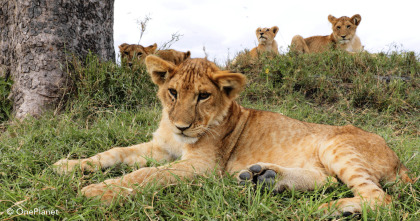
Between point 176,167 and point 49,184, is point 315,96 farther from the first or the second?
point 49,184

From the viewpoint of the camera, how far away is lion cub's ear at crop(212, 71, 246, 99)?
10.1 feet

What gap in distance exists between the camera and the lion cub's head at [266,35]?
12.5 metres

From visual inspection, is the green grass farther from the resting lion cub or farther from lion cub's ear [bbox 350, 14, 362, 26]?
lion cub's ear [bbox 350, 14, 362, 26]

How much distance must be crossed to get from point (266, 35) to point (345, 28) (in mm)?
2655

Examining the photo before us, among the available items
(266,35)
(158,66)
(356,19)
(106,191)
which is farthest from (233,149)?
(356,19)

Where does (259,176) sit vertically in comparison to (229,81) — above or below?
below

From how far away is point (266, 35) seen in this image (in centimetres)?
1244

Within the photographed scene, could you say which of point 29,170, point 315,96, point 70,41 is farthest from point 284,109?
point 29,170

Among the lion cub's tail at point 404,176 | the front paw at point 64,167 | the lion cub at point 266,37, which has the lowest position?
the front paw at point 64,167

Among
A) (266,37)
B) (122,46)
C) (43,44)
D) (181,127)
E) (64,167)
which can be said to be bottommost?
(64,167)

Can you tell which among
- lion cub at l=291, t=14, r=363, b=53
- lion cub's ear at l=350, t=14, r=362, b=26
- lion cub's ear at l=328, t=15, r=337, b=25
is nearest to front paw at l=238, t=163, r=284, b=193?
lion cub at l=291, t=14, r=363, b=53

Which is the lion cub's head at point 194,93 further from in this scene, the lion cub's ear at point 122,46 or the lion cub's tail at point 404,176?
the lion cub's ear at point 122,46

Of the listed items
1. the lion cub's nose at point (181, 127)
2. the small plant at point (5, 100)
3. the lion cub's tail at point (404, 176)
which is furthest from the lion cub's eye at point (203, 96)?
the small plant at point (5, 100)

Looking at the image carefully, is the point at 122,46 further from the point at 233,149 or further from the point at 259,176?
the point at 259,176
